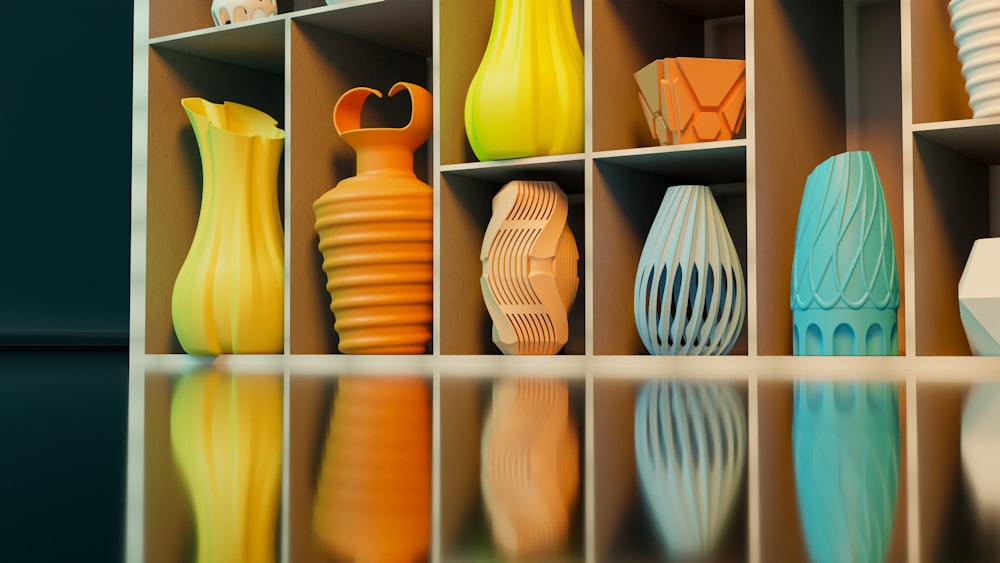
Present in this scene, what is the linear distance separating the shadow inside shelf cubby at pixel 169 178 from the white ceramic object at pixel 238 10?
0.17 metres

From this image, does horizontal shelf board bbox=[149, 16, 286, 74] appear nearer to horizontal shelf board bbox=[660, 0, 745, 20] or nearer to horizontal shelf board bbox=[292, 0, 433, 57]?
horizontal shelf board bbox=[292, 0, 433, 57]

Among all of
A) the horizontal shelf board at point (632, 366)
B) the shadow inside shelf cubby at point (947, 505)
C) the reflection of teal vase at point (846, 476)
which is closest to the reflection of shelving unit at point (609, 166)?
the horizontal shelf board at point (632, 366)

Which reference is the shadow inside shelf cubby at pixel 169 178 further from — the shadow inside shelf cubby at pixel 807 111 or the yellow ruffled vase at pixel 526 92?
the shadow inside shelf cubby at pixel 807 111

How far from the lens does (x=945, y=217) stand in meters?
1.76

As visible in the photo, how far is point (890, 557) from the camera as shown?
1.03 feet

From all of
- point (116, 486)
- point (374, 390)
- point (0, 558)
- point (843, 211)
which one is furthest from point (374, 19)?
point (0, 558)

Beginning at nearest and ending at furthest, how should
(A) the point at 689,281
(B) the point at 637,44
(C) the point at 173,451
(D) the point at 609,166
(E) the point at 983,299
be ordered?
(C) the point at 173,451
(E) the point at 983,299
(A) the point at 689,281
(D) the point at 609,166
(B) the point at 637,44

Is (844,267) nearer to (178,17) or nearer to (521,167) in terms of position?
(521,167)

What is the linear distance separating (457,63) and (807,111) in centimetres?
65

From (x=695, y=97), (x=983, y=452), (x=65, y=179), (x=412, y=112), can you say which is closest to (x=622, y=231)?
(x=695, y=97)

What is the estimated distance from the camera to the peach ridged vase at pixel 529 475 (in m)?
0.36

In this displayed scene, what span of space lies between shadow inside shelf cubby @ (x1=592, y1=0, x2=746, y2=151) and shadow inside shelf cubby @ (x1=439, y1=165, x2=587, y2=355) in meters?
0.11

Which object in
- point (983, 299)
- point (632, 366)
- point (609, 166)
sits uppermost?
point (609, 166)

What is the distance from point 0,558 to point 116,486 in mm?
174
